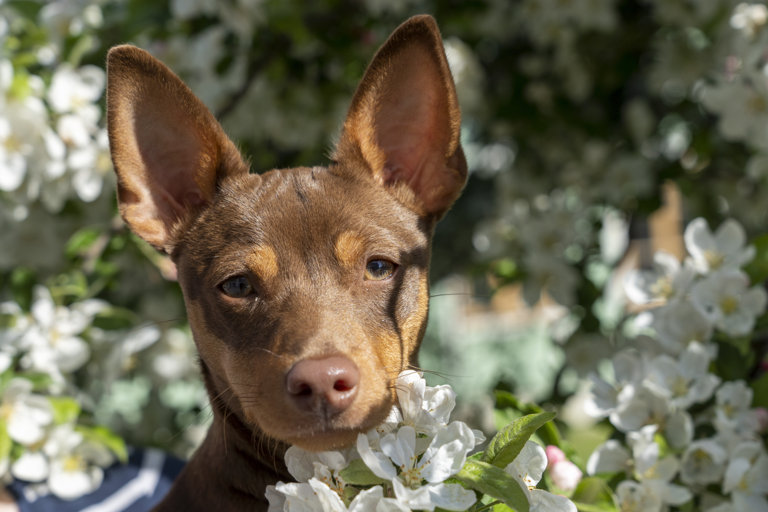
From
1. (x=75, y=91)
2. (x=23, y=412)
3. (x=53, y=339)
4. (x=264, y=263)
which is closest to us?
(x=264, y=263)

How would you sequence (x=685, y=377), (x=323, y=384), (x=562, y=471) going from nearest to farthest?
(x=323, y=384) < (x=562, y=471) < (x=685, y=377)

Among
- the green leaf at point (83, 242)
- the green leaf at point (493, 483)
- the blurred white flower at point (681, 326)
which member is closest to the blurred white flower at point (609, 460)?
the blurred white flower at point (681, 326)

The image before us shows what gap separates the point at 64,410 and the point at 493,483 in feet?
5.75

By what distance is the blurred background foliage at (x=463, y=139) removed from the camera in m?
3.02

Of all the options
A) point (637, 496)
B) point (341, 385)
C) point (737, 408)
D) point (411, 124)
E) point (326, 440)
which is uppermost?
point (411, 124)

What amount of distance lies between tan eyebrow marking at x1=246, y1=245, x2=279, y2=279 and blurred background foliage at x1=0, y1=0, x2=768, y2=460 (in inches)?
40.7

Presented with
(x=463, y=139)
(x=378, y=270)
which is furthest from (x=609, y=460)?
(x=463, y=139)

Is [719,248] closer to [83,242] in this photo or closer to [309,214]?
[309,214]

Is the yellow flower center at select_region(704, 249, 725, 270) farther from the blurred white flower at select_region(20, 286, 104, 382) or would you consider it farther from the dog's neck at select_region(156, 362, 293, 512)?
the blurred white flower at select_region(20, 286, 104, 382)

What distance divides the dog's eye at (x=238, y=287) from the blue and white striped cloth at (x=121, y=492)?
1.18 meters

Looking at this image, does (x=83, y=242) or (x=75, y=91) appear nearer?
(x=75, y=91)

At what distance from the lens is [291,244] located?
70.8 inches

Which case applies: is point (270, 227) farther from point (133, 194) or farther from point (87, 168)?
point (87, 168)

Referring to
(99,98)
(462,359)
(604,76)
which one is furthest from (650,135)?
(462,359)
